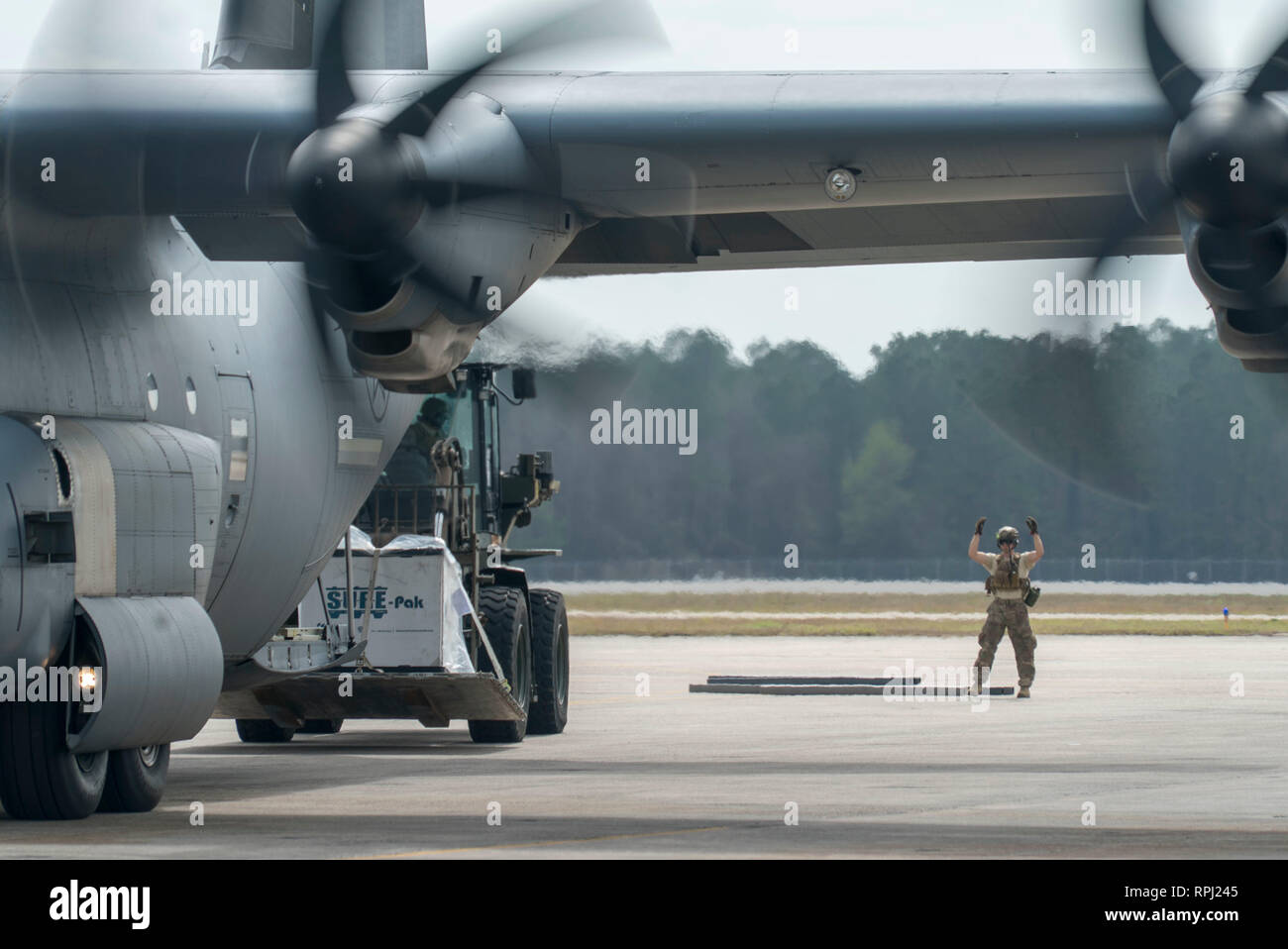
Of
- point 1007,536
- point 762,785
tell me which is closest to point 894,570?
point 1007,536

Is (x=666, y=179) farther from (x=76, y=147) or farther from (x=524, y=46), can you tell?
(x=76, y=147)

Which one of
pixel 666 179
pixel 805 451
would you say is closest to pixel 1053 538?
pixel 805 451

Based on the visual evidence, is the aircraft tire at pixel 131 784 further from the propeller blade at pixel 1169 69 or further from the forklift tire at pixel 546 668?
the propeller blade at pixel 1169 69

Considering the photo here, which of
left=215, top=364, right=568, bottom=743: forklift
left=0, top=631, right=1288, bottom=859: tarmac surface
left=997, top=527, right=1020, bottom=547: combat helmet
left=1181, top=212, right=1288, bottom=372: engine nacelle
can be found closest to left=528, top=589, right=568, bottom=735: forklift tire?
left=215, top=364, right=568, bottom=743: forklift

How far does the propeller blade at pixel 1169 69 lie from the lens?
10.8 m

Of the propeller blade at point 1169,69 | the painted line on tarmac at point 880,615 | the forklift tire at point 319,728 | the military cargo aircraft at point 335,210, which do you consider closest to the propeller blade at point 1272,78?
the military cargo aircraft at point 335,210

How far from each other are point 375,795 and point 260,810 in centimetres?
110

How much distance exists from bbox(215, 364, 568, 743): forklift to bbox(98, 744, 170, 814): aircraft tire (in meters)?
2.65

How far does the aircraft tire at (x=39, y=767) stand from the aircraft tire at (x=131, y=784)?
402 millimetres

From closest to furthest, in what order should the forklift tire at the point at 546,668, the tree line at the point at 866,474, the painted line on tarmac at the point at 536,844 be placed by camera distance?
the painted line on tarmac at the point at 536,844 → the forklift tire at the point at 546,668 → the tree line at the point at 866,474

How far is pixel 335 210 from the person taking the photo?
1051 cm

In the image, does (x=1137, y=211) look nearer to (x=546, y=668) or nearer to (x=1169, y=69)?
(x=1169, y=69)

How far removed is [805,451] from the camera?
4522cm

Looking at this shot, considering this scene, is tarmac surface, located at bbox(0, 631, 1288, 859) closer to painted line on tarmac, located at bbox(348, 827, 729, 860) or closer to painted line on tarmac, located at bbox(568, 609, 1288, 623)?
painted line on tarmac, located at bbox(348, 827, 729, 860)
